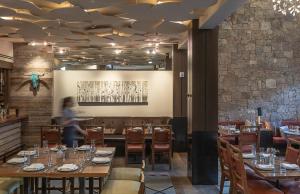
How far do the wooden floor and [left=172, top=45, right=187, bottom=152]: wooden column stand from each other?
1044 millimetres

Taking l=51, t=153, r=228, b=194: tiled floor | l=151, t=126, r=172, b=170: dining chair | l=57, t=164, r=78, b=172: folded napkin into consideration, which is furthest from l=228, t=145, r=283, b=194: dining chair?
l=151, t=126, r=172, b=170: dining chair

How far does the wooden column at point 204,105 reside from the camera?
6660 millimetres

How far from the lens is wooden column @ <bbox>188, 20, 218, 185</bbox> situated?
21.9 feet

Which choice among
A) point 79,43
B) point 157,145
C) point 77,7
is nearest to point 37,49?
point 79,43

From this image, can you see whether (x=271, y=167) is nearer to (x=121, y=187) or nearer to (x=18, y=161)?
(x=121, y=187)

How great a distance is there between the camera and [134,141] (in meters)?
8.08

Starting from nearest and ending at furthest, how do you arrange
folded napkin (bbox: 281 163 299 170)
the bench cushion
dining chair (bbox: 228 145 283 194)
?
the bench cushion, dining chair (bbox: 228 145 283 194), folded napkin (bbox: 281 163 299 170)

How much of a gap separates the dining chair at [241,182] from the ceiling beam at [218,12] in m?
1.89

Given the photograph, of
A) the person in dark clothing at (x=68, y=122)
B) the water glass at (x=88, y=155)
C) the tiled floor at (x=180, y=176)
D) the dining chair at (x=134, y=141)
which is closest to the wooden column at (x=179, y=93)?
the tiled floor at (x=180, y=176)

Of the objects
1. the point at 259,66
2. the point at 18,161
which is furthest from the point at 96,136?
the point at 259,66

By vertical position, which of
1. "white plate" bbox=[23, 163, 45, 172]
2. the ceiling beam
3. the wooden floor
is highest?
the ceiling beam

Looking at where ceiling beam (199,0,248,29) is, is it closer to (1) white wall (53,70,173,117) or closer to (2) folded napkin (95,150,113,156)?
(2) folded napkin (95,150,113,156)

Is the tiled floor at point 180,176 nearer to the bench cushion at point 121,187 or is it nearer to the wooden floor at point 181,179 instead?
the wooden floor at point 181,179

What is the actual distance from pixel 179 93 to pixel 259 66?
7.74 feet
